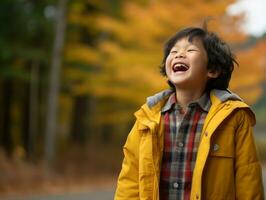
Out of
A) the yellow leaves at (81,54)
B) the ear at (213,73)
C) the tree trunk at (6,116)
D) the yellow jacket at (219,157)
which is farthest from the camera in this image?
the tree trunk at (6,116)

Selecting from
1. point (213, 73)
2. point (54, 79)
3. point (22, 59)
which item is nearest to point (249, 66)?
point (54, 79)

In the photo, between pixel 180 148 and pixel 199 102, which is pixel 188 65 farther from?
pixel 180 148

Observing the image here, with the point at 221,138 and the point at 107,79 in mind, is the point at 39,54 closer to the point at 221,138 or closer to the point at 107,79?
the point at 107,79

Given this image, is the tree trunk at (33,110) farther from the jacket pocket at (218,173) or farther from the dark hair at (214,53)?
the jacket pocket at (218,173)

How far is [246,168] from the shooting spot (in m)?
2.77

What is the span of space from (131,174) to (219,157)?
48 centimetres

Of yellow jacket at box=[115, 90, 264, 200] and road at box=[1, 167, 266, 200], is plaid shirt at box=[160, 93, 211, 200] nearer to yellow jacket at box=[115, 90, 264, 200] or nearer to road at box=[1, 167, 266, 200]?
yellow jacket at box=[115, 90, 264, 200]

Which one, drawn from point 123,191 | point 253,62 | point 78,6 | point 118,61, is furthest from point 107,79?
point 123,191

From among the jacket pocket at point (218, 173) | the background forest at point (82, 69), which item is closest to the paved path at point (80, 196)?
the background forest at point (82, 69)

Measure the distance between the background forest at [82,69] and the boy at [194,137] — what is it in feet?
29.8

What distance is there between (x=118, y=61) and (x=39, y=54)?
3.13m

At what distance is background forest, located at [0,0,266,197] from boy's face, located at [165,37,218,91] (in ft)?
29.8

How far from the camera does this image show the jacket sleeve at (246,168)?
2760 mm

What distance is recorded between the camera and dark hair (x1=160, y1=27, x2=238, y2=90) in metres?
3.06
